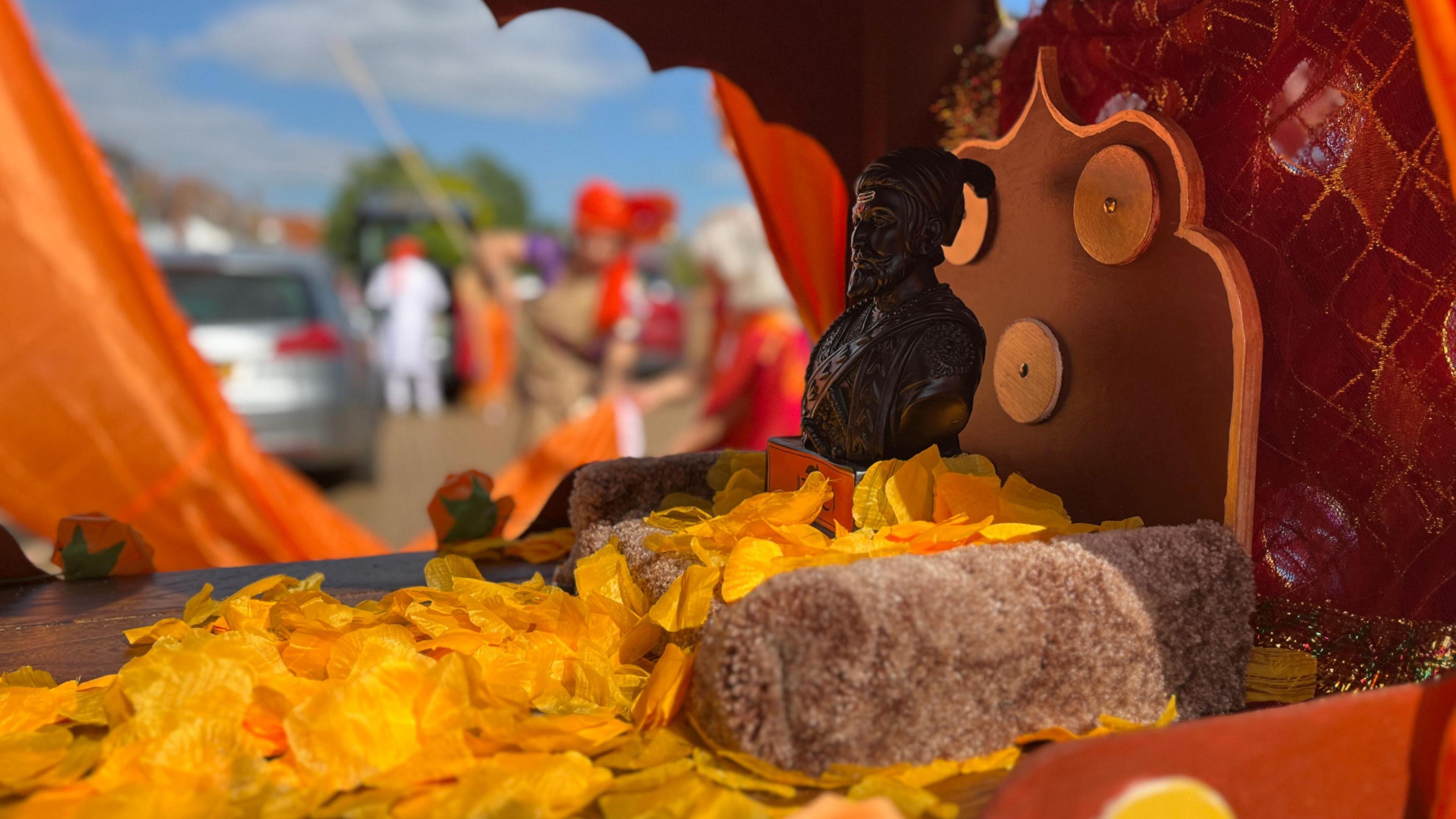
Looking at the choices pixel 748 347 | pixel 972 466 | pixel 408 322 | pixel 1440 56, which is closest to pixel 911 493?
pixel 972 466

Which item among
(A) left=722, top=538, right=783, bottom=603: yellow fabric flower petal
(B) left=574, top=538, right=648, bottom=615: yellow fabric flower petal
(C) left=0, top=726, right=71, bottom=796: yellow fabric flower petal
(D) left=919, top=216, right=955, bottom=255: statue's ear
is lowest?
(C) left=0, top=726, right=71, bottom=796: yellow fabric flower petal

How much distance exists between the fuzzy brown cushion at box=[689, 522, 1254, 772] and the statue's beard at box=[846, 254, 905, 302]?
0.58 metres

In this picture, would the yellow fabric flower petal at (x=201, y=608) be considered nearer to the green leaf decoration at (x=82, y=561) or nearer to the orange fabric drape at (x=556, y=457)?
the green leaf decoration at (x=82, y=561)

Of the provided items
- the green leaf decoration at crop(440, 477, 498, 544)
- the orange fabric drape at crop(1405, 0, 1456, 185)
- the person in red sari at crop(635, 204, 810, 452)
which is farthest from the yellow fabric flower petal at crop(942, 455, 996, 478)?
the person in red sari at crop(635, 204, 810, 452)

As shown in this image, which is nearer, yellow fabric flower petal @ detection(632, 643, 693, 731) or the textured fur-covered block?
the textured fur-covered block

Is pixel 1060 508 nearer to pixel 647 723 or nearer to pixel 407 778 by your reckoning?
pixel 647 723

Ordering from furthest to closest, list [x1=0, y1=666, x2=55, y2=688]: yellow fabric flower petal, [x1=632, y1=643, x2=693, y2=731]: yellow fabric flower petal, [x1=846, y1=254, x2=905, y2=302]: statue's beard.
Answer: [x1=846, y1=254, x2=905, y2=302]: statue's beard < [x1=0, y1=666, x2=55, y2=688]: yellow fabric flower petal < [x1=632, y1=643, x2=693, y2=731]: yellow fabric flower petal

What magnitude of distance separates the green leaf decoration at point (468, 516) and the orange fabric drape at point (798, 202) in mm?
974

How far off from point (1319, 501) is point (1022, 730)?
2.16ft

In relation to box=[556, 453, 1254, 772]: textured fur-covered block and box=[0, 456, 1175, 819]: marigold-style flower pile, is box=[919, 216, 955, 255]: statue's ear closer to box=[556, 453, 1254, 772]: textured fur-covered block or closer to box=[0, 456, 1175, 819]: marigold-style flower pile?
box=[0, 456, 1175, 819]: marigold-style flower pile

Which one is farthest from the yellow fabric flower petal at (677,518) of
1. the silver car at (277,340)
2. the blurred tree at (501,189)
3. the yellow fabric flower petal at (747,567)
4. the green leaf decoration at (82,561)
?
the blurred tree at (501,189)

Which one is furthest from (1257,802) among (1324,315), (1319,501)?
(1324,315)

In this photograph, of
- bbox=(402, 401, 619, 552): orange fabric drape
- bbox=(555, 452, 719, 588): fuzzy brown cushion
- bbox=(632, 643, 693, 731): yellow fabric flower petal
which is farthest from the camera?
bbox=(402, 401, 619, 552): orange fabric drape

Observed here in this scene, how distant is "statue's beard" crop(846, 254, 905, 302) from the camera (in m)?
1.65
